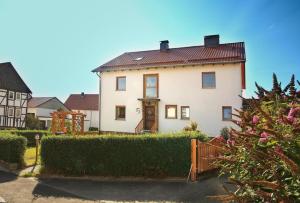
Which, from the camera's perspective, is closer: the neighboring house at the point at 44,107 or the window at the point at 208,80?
the window at the point at 208,80

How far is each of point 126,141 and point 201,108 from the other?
406 inches

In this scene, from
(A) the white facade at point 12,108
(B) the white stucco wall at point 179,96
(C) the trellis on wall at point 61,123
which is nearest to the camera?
(C) the trellis on wall at point 61,123

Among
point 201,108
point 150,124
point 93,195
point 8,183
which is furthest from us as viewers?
point 150,124

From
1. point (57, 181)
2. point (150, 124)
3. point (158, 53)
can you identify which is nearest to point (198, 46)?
point (158, 53)

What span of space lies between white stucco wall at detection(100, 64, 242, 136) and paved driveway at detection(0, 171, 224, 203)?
395 inches

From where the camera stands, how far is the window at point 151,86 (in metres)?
21.9

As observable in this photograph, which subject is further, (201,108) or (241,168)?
(201,108)

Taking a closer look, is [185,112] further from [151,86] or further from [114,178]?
[114,178]

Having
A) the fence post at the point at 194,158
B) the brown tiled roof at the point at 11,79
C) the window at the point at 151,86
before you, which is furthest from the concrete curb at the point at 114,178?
the brown tiled roof at the point at 11,79

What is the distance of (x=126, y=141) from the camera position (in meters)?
11.0

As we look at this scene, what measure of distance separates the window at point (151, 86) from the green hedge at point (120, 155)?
432 inches

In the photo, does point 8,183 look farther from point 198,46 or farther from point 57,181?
point 198,46

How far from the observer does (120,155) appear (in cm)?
1102

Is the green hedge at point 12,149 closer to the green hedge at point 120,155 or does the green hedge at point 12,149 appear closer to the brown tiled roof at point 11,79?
the green hedge at point 120,155
